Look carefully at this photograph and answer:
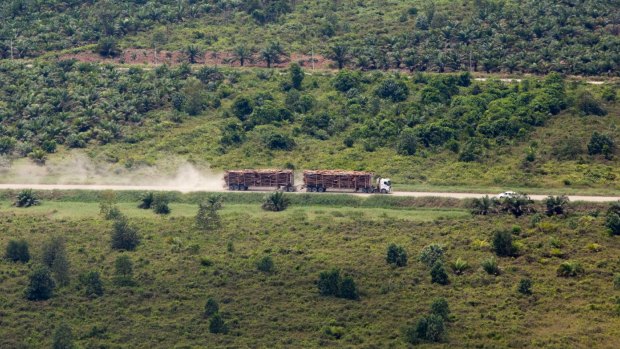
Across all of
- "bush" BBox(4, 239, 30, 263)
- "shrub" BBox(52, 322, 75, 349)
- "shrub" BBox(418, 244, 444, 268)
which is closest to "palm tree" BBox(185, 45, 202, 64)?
"bush" BBox(4, 239, 30, 263)

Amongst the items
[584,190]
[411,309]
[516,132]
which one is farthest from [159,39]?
[411,309]

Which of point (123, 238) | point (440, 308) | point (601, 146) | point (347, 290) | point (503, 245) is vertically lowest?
point (440, 308)

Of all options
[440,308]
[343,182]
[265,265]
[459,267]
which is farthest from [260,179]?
[440,308]

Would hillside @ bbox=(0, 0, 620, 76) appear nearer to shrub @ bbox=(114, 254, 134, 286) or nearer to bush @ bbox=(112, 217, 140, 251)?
bush @ bbox=(112, 217, 140, 251)

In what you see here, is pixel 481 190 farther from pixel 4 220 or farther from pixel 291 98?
pixel 4 220

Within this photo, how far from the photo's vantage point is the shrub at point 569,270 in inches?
4043

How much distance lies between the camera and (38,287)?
102062mm

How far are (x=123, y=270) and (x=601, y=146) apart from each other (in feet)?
168

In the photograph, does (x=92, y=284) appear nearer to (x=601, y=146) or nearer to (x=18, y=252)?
(x=18, y=252)

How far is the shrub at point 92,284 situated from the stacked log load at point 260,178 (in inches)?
923

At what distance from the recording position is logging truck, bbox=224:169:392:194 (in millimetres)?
121938

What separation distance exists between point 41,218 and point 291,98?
37.9 m

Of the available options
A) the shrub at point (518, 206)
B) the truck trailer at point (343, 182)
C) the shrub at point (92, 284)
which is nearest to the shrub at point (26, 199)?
the shrub at point (92, 284)

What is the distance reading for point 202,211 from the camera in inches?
4579
